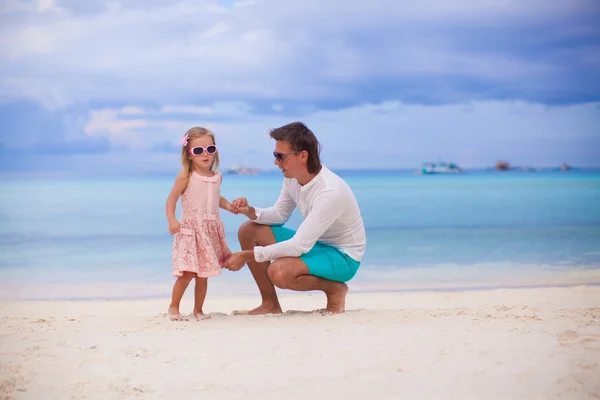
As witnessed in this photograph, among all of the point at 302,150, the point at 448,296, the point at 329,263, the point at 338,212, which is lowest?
the point at 448,296

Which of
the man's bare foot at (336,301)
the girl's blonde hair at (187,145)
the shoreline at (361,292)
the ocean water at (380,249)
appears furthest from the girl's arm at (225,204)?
the ocean water at (380,249)

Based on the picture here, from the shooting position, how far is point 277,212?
382cm

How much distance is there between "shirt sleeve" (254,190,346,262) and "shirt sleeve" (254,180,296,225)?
1.14 ft

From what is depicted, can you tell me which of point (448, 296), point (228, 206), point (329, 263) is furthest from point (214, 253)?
point (448, 296)

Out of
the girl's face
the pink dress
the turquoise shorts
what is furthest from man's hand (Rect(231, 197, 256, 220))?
the turquoise shorts

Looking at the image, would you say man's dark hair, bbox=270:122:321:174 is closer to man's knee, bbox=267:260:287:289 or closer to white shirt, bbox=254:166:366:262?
white shirt, bbox=254:166:366:262

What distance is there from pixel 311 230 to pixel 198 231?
24.2 inches

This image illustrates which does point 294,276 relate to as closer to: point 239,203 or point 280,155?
point 239,203

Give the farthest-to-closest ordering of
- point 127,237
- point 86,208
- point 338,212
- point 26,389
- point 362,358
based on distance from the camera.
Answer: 1. point 86,208
2. point 127,237
3. point 338,212
4. point 362,358
5. point 26,389

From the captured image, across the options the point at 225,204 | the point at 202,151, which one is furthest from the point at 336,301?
the point at 202,151

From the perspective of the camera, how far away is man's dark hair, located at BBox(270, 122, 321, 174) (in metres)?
3.51

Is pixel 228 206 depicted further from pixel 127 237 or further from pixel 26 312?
pixel 127 237

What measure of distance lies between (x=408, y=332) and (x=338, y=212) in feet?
2.33

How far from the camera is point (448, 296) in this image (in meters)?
5.26
